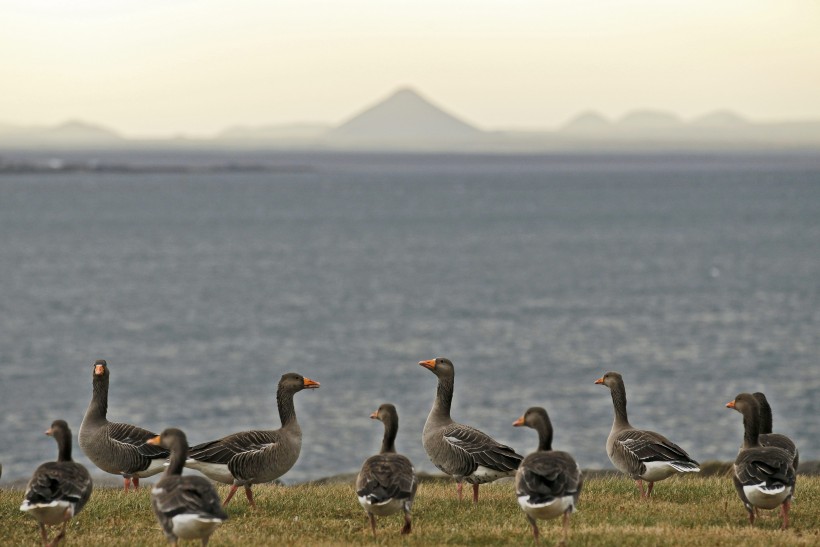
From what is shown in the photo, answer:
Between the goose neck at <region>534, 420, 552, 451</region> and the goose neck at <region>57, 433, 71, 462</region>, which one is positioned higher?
the goose neck at <region>534, 420, 552, 451</region>

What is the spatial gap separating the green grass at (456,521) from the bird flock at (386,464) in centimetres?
31

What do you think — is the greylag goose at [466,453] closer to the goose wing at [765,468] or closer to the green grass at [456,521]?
the green grass at [456,521]

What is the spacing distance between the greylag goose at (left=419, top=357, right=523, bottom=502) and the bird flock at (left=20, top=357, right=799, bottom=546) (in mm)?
15

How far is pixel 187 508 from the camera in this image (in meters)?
11.8

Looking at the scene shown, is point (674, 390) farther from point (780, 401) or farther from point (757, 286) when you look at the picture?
point (757, 286)

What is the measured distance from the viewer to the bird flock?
12.5 m

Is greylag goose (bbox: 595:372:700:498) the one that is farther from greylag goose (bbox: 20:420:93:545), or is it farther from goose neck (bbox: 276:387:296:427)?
greylag goose (bbox: 20:420:93:545)

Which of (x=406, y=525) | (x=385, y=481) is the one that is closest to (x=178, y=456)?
(x=385, y=481)

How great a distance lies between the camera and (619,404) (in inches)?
692

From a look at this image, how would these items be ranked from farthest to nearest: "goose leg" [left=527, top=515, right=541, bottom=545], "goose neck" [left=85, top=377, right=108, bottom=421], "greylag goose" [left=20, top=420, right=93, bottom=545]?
"goose neck" [left=85, top=377, right=108, bottom=421]
"goose leg" [left=527, top=515, right=541, bottom=545]
"greylag goose" [left=20, top=420, right=93, bottom=545]

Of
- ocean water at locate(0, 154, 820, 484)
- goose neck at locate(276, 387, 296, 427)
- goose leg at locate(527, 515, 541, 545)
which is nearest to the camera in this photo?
goose leg at locate(527, 515, 541, 545)

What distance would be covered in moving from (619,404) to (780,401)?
35.8m

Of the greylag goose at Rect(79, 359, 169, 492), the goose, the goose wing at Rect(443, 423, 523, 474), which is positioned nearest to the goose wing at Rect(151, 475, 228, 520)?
the greylag goose at Rect(79, 359, 169, 492)

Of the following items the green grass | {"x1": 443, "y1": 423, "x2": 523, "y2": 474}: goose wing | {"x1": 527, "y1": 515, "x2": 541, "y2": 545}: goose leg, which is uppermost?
{"x1": 443, "y1": 423, "x2": 523, "y2": 474}: goose wing
